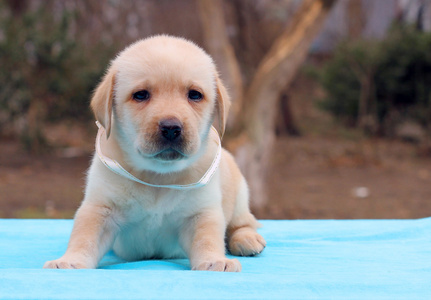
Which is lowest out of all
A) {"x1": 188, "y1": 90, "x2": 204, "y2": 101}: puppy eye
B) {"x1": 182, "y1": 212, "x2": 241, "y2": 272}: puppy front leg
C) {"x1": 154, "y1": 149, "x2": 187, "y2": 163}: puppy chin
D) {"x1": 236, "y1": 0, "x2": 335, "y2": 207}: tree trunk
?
{"x1": 236, "y1": 0, "x2": 335, "y2": 207}: tree trunk

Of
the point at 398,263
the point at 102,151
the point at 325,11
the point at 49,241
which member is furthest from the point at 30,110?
the point at 398,263

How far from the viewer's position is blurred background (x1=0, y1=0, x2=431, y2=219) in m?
6.72

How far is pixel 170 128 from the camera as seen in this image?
7.18 feet

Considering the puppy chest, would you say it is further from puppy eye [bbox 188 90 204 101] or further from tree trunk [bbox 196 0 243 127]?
tree trunk [bbox 196 0 243 127]

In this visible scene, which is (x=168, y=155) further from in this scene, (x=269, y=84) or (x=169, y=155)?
(x=269, y=84)

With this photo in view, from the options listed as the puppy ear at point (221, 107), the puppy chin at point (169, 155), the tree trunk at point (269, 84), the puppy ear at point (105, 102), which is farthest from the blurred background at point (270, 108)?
the puppy chin at point (169, 155)

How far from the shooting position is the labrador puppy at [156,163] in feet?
7.41

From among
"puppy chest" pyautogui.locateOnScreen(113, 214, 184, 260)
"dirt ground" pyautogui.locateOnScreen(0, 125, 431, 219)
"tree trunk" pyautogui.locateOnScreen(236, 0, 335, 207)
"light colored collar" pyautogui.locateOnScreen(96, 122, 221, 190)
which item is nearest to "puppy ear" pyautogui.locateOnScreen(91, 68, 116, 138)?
"light colored collar" pyautogui.locateOnScreen(96, 122, 221, 190)

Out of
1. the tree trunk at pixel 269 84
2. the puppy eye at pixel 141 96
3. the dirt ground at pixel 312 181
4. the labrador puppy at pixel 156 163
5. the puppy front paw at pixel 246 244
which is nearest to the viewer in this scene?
the labrador puppy at pixel 156 163

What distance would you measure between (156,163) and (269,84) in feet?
14.4

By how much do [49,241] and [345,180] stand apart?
6720 millimetres

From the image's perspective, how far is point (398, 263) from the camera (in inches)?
100

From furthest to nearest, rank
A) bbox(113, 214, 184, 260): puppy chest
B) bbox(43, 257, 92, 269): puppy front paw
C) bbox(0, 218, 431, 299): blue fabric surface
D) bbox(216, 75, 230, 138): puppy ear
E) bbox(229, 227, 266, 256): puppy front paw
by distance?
bbox(229, 227, 266, 256): puppy front paw
bbox(216, 75, 230, 138): puppy ear
bbox(113, 214, 184, 260): puppy chest
bbox(43, 257, 92, 269): puppy front paw
bbox(0, 218, 431, 299): blue fabric surface

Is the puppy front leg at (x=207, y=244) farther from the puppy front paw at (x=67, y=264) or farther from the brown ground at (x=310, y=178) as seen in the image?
the brown ground at (x=310, y=178)
